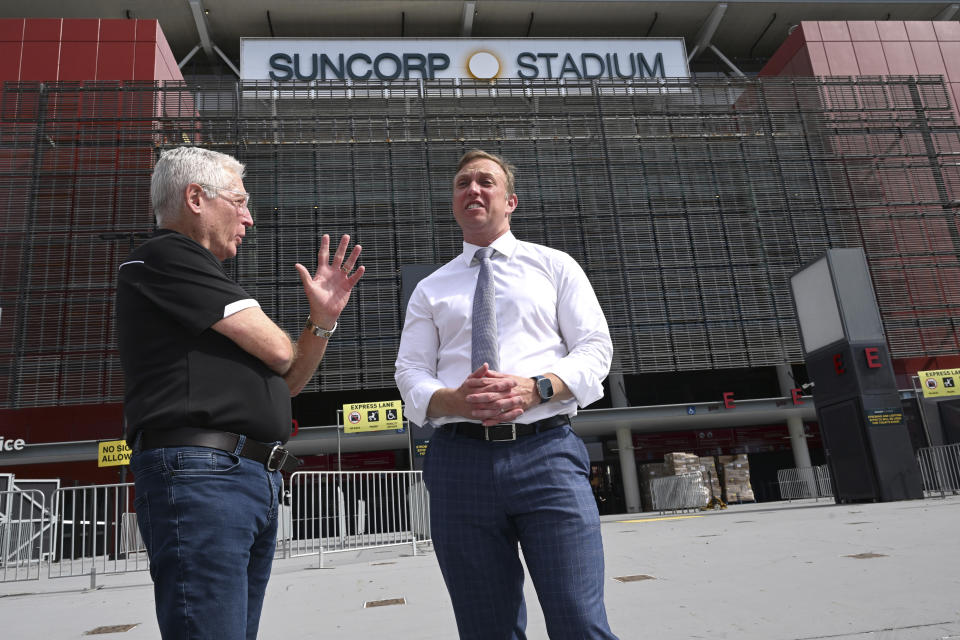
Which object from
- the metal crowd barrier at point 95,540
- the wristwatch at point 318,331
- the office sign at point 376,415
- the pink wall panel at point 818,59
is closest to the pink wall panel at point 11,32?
the metal crowd barrier at point 95,540

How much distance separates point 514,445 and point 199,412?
839 mm

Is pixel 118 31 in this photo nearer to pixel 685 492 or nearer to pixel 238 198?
pixel 685 492

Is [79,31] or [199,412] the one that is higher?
[79,31]

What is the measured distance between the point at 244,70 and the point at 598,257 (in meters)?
18.0

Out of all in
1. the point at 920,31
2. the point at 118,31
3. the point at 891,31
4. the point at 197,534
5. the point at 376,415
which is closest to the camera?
the point at 197,534

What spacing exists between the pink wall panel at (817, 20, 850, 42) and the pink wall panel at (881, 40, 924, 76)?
5.99 ft

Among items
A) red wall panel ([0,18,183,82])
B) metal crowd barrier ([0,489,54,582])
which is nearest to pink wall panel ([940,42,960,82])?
red wall panel ([0,18,183,82])

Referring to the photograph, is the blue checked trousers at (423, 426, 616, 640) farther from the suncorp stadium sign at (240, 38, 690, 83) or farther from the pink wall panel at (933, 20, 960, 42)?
the pink wall panel at (933, 20, 960, 42)

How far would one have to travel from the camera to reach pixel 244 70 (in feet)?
94.7

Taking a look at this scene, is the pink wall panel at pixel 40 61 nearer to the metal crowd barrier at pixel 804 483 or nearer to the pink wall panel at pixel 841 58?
the pink wall panel at pixel 841 58

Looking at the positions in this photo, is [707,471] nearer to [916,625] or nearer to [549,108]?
[549,108]

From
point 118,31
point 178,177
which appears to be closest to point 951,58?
point 118,31

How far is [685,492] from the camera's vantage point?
20.7m

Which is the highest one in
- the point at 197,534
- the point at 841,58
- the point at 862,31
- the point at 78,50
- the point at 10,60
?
the point at 862,31
